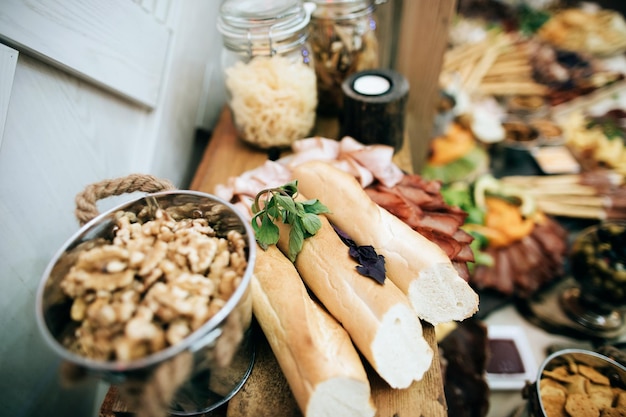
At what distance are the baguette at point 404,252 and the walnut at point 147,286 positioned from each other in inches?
14.9

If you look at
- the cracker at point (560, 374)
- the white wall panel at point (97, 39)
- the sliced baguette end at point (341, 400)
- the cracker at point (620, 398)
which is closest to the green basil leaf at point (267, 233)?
the sliced baguette end at point (341, 400)

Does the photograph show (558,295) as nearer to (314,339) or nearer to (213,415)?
(314,339)

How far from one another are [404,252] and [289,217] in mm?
318

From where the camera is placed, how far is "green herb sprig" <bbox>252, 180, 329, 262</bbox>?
0.92 meters

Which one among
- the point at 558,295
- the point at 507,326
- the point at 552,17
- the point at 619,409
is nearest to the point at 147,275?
the point at 619,409

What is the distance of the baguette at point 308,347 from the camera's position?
0.75 m

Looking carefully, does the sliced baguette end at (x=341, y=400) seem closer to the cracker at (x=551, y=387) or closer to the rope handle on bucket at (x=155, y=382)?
the rope handle on bucket at (x=155, y=382)

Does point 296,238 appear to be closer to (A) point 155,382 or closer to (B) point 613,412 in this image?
(A) point 155,382

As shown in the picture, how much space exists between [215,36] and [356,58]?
1012 mm

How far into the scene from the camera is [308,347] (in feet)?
2.57

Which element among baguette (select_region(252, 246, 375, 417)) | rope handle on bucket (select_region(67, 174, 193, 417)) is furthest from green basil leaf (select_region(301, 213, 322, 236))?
rope handle on bucket (select_region(67, 174, 193, 417))

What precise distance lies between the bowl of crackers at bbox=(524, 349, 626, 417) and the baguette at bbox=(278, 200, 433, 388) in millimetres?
560

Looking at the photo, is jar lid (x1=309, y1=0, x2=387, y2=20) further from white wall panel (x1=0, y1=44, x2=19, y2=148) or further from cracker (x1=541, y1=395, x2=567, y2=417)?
cracker (x1=541, y1=395, x2=567, y2=417)

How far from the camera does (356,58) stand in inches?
62.6
